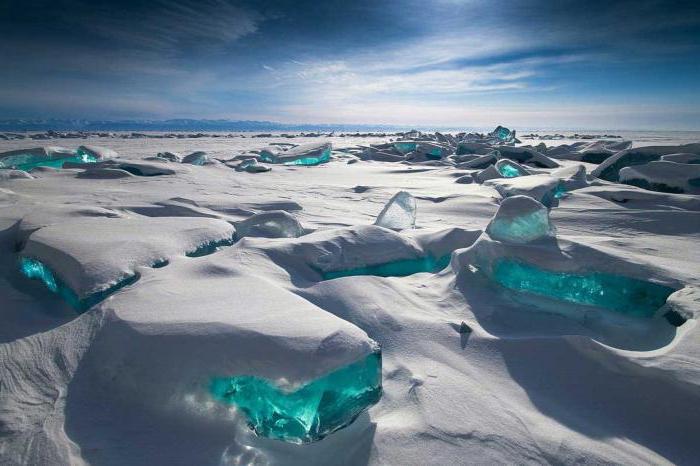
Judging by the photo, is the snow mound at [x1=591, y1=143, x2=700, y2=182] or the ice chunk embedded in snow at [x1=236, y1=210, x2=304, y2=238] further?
the snow mound at [x1=591, y1=143, x2=700, y2=182]

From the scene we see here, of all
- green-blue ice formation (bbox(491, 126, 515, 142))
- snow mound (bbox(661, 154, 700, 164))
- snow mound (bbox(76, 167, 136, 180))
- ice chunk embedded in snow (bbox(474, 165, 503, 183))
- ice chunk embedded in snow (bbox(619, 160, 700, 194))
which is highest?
green-blue ice formation (bbox(491, 126, 515, 142))

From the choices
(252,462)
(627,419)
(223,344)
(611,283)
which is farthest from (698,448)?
(223,344)

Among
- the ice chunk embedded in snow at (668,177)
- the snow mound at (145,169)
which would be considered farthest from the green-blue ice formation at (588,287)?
the snow mound at (145,169)

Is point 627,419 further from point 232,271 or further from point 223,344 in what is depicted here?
point 232,271

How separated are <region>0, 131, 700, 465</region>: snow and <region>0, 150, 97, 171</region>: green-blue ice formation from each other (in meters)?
3.95

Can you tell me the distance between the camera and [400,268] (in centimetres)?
174

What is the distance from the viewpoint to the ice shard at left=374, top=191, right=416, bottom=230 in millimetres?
2279

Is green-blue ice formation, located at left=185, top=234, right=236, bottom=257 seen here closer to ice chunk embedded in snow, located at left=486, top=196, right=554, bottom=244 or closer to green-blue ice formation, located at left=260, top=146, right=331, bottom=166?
ice chunk embedded in snow, located at left=486, top=196, right=554, bottom=244

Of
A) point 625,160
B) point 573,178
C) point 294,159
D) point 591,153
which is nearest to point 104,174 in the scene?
point 294,159

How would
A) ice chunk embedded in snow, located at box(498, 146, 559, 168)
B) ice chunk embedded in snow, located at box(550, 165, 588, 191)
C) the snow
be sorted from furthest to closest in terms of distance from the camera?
ice chunk embedded in snow, located at box(498, 146, 559, 168) < ice chunk embedded in snow, located at box(550, 165, 588, 191) < the snow

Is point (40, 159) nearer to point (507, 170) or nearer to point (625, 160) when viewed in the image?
point (507, 170)

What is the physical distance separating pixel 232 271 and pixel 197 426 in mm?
636

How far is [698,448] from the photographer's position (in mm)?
803

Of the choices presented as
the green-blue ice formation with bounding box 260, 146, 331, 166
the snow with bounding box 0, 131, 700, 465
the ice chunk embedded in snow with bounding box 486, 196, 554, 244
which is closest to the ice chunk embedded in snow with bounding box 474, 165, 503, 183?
the snow with bounding box 0, 131, 700, 465
